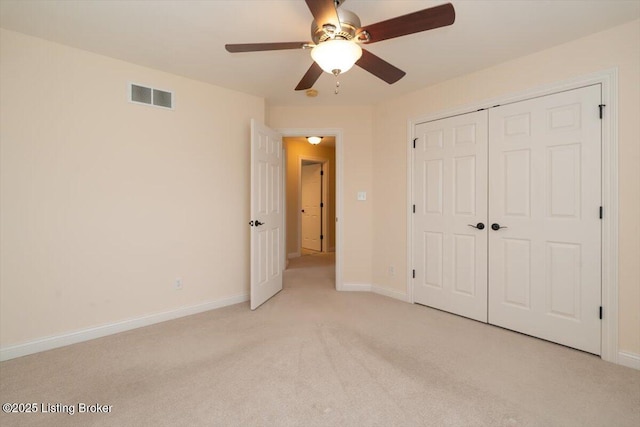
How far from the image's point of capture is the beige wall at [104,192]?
2303mm

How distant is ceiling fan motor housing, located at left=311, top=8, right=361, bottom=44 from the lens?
171 cm

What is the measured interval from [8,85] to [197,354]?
2.48 meters

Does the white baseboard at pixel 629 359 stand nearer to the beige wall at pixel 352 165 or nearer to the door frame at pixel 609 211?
the door frame at pixel 609 211

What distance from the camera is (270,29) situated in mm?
2229

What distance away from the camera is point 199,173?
10.6 feet

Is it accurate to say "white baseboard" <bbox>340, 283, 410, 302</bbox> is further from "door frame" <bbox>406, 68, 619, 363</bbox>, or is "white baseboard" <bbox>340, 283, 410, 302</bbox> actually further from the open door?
"door frame" <bbox>406, 68, 619, 363</bbox>

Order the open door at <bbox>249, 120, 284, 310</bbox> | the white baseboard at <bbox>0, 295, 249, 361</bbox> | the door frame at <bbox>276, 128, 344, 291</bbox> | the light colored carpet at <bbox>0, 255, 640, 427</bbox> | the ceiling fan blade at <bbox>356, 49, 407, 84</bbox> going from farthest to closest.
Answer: the door frame at <bbox>276, 128, 344, 291</bbox>, the open door at <bbox>249, 120, 284, 310</bbox>, the white baseboard at <bbox>0, 295, 249, 361</bbox>, the ceiling fan blade at <bbox>356, 49, 407, 84</bbox>, the light colored carpet at <bbox>0, 255, 640, 427</bbox>

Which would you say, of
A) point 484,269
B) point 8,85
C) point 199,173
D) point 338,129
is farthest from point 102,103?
point 484,269

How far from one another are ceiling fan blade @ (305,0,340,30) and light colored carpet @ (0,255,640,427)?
211 centimetres

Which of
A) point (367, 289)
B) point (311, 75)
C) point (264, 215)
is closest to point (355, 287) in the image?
point (367, 289)

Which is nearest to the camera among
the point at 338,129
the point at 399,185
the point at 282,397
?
the point at 282,397

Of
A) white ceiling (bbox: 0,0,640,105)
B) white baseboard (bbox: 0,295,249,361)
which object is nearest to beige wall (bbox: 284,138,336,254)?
white baseboard (bbox: 0,295,249,361)

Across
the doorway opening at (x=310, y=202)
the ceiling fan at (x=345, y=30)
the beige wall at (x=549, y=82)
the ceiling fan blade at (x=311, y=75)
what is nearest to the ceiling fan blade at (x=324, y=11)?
the ceiling fan at (x=345, y=30)

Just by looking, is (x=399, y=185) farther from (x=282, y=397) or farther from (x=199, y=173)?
(x=282, y=397)
